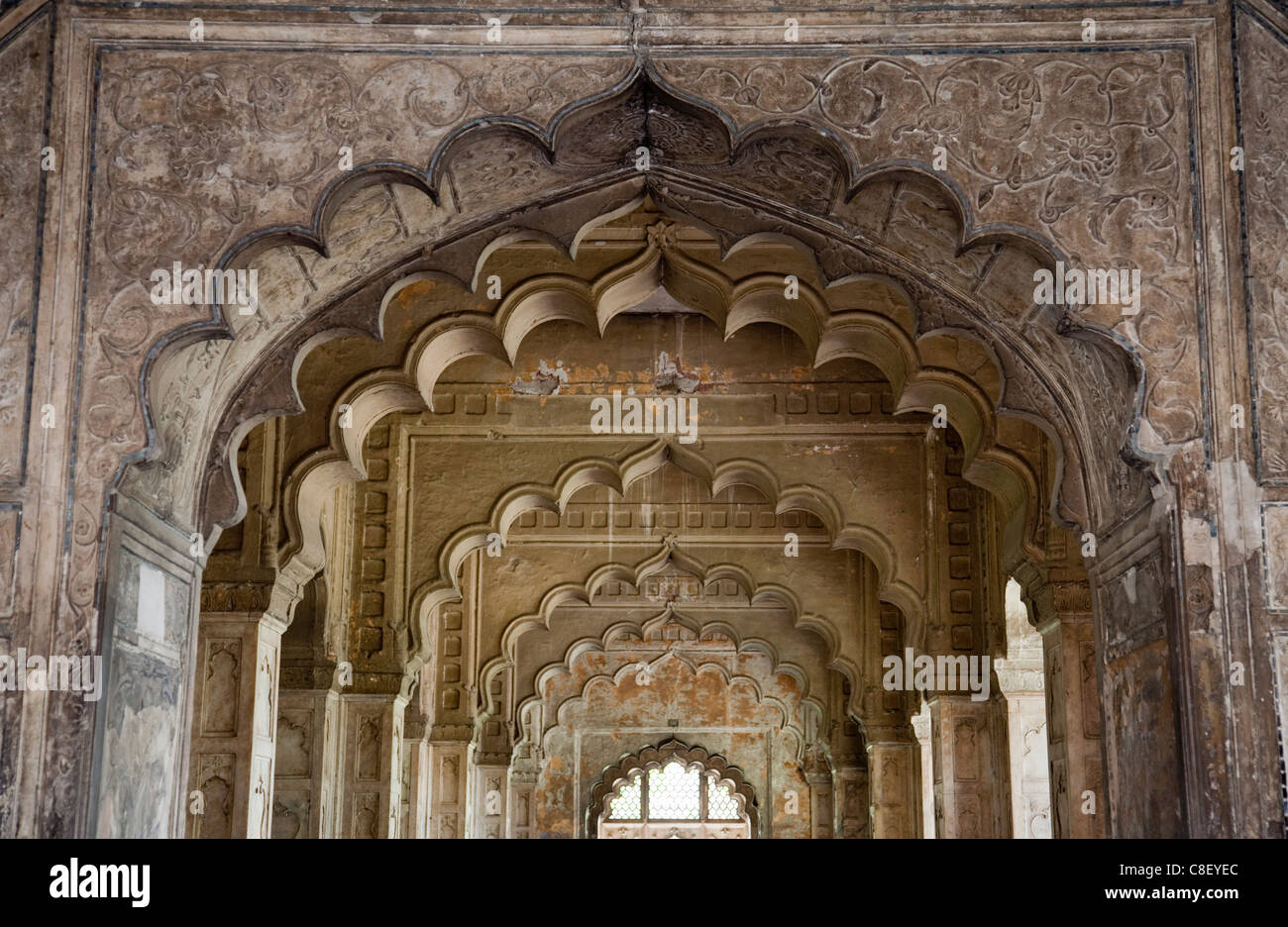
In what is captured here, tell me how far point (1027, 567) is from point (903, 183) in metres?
3.63

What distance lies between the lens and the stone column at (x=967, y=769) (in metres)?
11.7

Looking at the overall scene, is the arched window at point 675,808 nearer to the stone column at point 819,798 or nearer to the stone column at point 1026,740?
the stone column at point 819,798

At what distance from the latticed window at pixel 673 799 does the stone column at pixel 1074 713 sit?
49.1 feet

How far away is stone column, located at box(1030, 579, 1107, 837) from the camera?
893cm

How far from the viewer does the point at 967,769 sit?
38.7ft

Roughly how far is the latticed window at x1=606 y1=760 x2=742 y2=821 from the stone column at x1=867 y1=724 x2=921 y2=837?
8.80m

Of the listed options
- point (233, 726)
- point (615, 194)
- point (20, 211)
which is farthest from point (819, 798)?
point (20, 211)

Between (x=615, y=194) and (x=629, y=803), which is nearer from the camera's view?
(x=615, y=194)

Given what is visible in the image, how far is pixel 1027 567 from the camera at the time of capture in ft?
31.0

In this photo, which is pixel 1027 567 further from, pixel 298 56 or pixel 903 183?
pixel 298 56

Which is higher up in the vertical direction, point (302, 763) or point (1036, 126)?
point (1036, 126)

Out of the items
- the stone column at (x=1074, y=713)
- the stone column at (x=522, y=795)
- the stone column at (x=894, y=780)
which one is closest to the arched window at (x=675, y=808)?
the stone column at (x=522, y=795)

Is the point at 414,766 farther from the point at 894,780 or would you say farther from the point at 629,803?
the point at 629,803

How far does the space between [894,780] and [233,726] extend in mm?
8065
